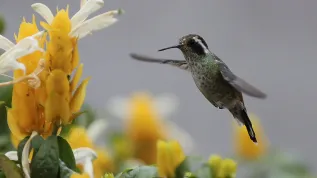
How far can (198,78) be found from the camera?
2.96 feet

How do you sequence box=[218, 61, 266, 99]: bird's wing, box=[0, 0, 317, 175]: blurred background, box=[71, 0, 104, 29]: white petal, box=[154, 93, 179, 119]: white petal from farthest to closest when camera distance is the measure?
box=[0, 0, 317, 175]: blurred background < box=[154, 93, 179, 119]: white petal < box=[71, 0, 104, 29]: white petal < box=[218, 61, 266, 99]: bird's wing

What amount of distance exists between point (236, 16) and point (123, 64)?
853mm

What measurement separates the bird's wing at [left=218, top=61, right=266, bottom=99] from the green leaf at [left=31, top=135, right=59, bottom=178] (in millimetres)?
209

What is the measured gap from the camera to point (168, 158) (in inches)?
38.7

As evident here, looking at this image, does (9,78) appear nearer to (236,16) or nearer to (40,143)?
(40,143)

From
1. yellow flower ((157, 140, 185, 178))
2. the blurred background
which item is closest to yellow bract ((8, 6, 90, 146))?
yellow flower ((157, 140, 185, 178))

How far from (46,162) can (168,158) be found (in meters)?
0.15

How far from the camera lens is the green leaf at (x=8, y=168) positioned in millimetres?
908

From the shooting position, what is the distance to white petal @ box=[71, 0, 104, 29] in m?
0.94

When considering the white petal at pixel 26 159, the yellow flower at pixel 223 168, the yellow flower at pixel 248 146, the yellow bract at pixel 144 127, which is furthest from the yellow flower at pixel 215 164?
the yellow flower at pixel 248 146

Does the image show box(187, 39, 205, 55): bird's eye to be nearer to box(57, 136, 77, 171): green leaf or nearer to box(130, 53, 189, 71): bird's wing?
box(130, 53, 189, 71): bird's wing

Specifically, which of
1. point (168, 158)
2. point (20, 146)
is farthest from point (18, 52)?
point (168, 158)

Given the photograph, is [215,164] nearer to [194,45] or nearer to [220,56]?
[194,45]

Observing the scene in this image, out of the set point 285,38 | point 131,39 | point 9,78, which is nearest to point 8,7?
point 131,39
